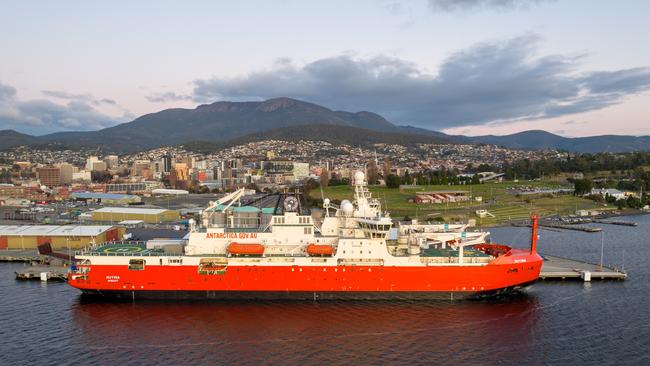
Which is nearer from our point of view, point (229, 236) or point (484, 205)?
point (229, 236)

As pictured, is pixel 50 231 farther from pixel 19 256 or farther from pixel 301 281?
pixel 301 281

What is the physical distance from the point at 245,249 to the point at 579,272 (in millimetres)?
22788

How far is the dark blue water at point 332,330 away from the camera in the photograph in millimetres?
21094

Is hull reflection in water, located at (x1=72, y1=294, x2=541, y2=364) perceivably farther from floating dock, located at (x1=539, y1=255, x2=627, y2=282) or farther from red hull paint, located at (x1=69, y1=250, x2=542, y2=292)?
floating dock, located at (x1=539, y1=255, x2=627, y2=282)

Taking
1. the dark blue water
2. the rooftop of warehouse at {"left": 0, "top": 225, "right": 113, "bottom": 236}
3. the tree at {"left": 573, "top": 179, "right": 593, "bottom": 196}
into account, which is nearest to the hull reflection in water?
the dark blue water

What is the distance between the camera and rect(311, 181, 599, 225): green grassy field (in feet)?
222

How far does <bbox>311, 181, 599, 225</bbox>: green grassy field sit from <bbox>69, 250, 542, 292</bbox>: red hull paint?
3631cm

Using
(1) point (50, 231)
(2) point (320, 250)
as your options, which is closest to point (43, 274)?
(1) point (50, 231)

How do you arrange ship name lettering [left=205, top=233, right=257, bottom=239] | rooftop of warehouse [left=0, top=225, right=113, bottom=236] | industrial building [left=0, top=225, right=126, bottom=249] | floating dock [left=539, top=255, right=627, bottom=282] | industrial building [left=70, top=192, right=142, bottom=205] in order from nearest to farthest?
ship name lettering [left=205, top=233, right=257, bottom=239], floating dock [left=539, top=255, right=627, bottom=282], industrial building [left=0, top=225, right=126, bottom=249], rooftop of warehouse [left=0, top=225, right=113, bottom=236], industrial building [left=70, top=192, right=142, bottom=205]

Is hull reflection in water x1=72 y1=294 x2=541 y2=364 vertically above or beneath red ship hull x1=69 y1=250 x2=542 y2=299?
beneath

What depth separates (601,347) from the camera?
21.9 meters

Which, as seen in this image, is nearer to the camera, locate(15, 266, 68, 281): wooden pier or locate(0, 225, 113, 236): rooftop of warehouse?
locate(15, 266, 68, 281): wooden pier

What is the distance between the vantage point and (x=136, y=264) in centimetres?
2773

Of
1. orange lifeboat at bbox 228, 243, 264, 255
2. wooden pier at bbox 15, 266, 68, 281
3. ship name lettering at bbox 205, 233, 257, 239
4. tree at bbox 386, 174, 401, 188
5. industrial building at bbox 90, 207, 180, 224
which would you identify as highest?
tree at bbox 386, 174, 401, 188
